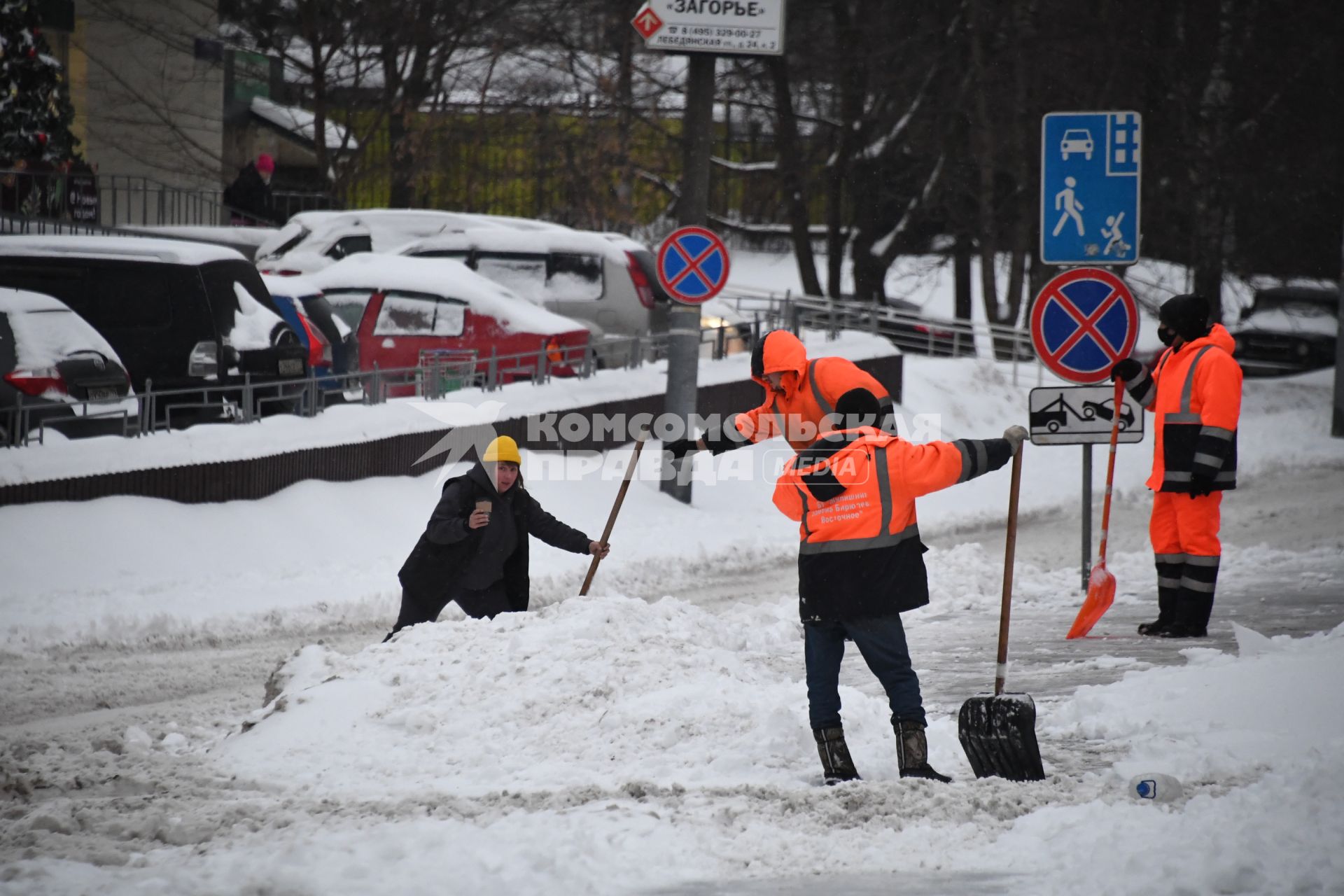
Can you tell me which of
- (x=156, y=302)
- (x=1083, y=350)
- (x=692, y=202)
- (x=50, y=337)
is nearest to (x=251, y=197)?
(x=156, y=302)

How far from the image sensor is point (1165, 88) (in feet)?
82.6

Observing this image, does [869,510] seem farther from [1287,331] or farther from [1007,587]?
[1287,331]

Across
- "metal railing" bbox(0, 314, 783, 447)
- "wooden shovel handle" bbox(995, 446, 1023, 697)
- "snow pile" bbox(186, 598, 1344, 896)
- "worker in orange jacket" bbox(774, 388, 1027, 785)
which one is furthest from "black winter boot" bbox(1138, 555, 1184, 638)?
"metal railing" bbox(0, 314, 783, 447)

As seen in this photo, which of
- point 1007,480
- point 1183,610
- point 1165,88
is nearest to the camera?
point 1183,610

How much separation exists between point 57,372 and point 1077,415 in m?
6.70

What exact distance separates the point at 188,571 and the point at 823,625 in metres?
5.39

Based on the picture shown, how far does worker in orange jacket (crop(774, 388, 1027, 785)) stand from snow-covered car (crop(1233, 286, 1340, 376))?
25.3 meters

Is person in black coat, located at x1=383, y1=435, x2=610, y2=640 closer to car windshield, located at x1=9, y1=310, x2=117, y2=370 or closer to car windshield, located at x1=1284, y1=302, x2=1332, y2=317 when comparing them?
car windshield, located at x1=9, y1=310, x2=117, y2=370

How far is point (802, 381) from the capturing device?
20.0 ft

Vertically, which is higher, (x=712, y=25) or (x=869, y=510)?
(x=712, y=25)

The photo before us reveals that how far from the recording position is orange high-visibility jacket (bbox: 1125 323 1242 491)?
8141mm

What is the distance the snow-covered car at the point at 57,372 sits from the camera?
10.3 m

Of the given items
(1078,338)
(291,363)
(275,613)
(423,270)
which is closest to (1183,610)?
(1078,338)

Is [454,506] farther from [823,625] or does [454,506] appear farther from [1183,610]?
[1183,610]
